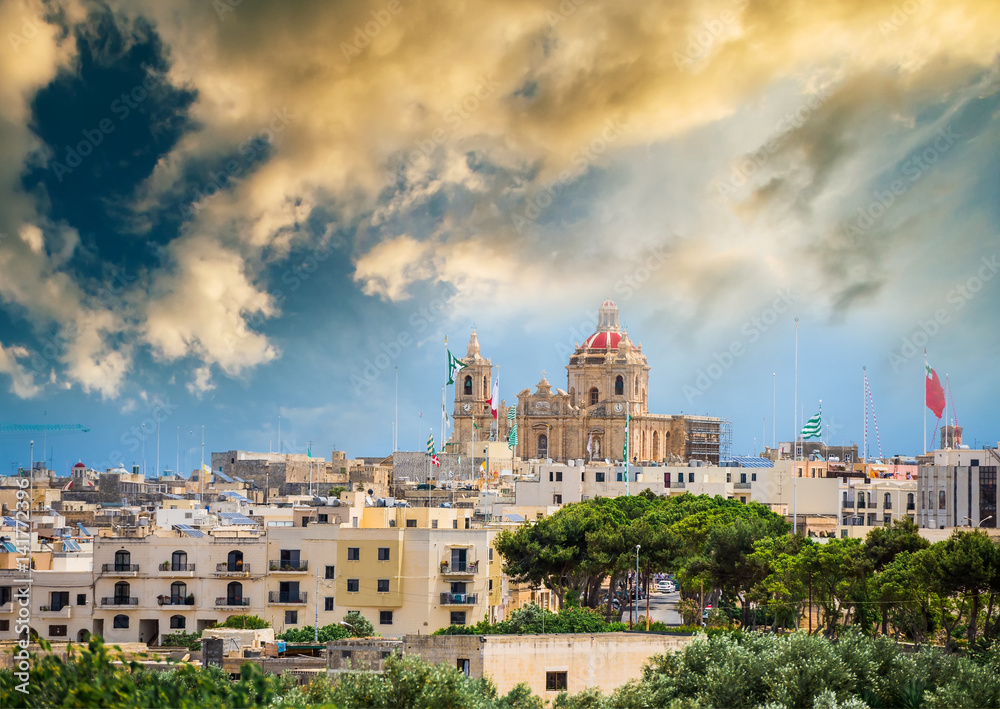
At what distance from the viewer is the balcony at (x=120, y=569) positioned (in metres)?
42.7

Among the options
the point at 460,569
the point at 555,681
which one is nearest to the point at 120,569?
the point at 460,569

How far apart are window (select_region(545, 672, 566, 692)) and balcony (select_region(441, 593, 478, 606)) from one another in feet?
40.8

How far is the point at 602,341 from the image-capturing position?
132m

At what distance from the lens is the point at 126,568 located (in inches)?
1688

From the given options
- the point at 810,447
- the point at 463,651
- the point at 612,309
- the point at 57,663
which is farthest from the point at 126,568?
the point at 612,309

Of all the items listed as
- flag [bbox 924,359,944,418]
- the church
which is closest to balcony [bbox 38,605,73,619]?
flag [bbox 924,359,944,418]

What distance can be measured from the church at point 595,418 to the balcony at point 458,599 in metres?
78.5

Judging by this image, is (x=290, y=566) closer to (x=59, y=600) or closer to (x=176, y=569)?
(x=176, y=569)

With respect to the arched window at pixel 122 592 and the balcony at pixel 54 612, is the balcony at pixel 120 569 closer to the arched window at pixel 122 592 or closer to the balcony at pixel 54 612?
the arched window at pixel 122 592

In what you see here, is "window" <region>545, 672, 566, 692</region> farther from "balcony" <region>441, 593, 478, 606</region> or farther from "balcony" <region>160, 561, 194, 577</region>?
"balcony" <region>160, 561, 194, 577</region>

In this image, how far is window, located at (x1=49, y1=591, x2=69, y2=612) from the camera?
41781 mm

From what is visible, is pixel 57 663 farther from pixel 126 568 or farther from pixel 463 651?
pixel 126 568

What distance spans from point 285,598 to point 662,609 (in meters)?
16.3

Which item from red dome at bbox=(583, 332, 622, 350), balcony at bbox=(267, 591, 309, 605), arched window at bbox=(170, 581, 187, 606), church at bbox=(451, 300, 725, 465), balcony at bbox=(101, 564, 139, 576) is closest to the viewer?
balcony at bbox=(101, 564, 139, 576)
